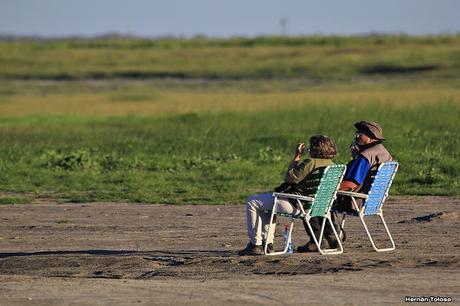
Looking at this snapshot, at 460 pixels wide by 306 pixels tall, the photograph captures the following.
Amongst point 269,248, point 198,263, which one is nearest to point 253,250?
point 269,248

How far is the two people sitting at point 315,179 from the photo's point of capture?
11.2 m

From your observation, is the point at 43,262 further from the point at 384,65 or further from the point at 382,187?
the point at 384,65

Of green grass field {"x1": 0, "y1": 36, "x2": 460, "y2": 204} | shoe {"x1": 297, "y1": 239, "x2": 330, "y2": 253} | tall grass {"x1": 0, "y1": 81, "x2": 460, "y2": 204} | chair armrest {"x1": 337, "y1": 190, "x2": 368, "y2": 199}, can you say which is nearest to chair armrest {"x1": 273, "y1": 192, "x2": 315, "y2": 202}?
chair armrest {"x1": 337, "y1": 190, "x2": 368, "y2": 199}

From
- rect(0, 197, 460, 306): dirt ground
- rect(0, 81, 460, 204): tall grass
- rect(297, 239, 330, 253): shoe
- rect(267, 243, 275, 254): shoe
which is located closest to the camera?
rect(0, 197, 460, 306): dirt ground

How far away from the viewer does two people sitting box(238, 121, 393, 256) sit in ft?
36.6

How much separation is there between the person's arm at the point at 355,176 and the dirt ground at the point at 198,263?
65 centimetres

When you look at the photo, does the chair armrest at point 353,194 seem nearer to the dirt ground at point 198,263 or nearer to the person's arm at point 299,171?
the person's arm at point 299,171

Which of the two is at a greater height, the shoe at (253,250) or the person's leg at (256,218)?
the person's leg at (256,218)

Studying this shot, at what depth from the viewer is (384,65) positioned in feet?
207

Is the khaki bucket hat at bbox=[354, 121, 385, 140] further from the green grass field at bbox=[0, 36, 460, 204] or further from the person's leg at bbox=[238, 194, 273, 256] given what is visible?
the green grass field at bbox=[0, 36, 460, 204]

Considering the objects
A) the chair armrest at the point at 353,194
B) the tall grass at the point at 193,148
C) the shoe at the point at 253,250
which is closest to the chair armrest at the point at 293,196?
the chair armrest at the point at 353,194

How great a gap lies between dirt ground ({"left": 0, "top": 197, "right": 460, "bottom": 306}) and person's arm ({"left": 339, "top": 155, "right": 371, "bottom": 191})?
65 centimetres

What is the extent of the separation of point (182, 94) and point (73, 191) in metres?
30.0

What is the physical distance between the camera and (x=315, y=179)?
11078 millimetres
